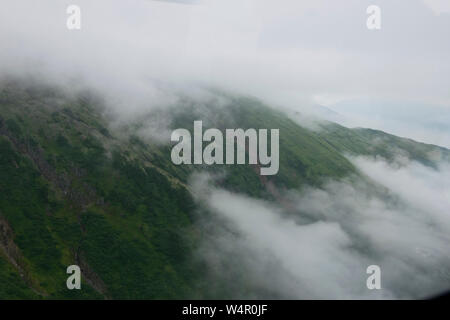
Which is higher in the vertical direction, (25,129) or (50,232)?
(25,129)

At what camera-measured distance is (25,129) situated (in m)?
196

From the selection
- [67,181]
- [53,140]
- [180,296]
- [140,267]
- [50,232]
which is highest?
[53,140]

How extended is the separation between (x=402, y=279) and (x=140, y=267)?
135391mm

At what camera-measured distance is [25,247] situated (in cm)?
14912

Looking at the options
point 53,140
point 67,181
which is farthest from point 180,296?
point 53,140

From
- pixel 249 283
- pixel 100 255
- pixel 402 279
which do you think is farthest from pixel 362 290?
pixel 100 255

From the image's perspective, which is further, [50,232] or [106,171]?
[106,171]
